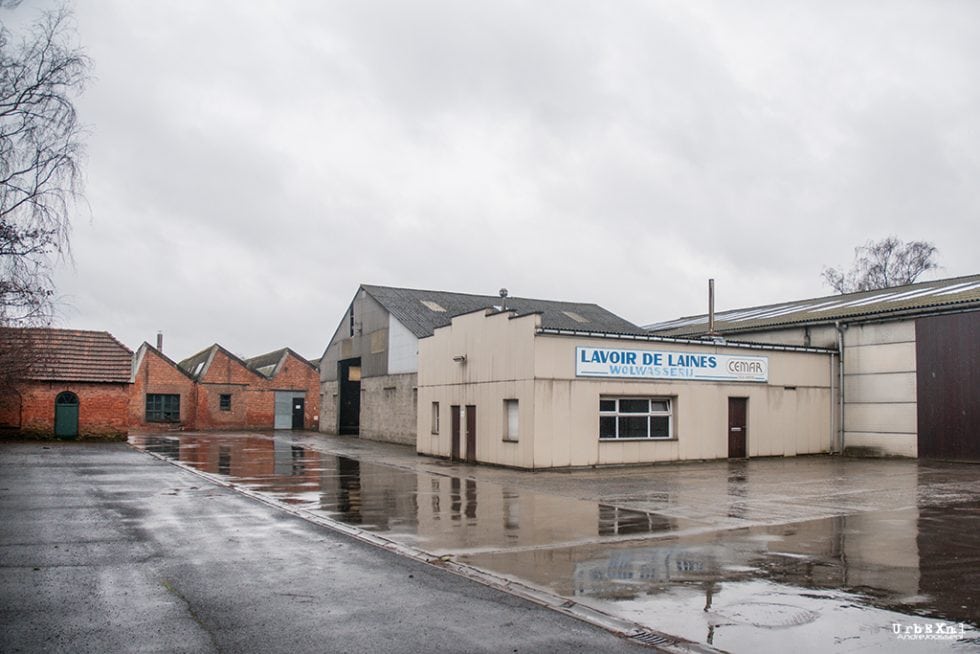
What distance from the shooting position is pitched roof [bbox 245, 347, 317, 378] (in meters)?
52.9

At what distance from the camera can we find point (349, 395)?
45.4m

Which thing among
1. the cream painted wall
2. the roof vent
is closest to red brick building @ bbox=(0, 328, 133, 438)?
the cream painted wall

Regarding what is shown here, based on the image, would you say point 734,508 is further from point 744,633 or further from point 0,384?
point 0,384

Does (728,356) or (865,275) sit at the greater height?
(865,275)

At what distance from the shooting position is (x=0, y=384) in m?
30.2

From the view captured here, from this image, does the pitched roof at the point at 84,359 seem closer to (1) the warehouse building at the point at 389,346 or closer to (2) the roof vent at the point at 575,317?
(1) the warehouse building at the point at 389,346

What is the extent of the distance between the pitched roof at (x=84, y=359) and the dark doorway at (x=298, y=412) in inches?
683

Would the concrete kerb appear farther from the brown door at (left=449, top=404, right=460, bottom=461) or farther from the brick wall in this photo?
the brick wall

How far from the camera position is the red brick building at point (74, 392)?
33.7 meters

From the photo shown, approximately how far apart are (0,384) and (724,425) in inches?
1025

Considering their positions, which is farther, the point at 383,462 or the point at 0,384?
the point at 0,384

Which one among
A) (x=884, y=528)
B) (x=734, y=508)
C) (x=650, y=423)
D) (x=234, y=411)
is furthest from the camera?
(x=234, y=411)

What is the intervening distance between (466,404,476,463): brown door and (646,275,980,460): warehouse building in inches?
532

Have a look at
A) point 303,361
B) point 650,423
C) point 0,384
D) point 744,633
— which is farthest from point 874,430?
point 303,361
